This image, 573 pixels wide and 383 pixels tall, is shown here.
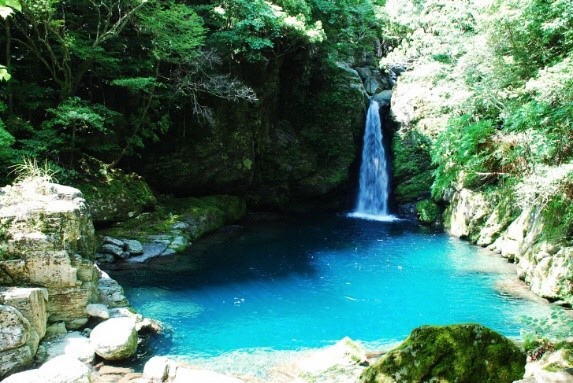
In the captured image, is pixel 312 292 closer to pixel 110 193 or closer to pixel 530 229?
pixel 530 229

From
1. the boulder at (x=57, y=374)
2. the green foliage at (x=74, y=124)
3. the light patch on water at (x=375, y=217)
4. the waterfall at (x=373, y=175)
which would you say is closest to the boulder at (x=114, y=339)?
the boulder at (x=57, y=374)

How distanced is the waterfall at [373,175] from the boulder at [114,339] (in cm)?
1627

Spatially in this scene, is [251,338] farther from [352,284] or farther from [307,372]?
[352,284]

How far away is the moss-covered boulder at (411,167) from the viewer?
22.2 m

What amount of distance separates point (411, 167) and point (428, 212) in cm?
290

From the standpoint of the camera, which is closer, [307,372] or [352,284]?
[307,372]

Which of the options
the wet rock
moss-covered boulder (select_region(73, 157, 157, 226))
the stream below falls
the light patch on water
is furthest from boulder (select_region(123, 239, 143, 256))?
the light patch on water

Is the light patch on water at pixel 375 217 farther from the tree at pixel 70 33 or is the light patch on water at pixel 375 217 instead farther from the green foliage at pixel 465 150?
the tree at pixel 70 33

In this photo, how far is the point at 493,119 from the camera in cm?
1581

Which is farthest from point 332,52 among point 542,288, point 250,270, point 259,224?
point 542,288

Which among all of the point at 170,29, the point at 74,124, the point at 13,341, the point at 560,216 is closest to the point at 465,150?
the point at 560,216

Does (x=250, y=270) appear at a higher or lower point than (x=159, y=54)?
lower

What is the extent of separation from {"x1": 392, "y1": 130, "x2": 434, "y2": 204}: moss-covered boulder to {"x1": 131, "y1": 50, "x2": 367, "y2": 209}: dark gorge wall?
231 cm

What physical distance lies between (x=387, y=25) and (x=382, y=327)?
20121mm
